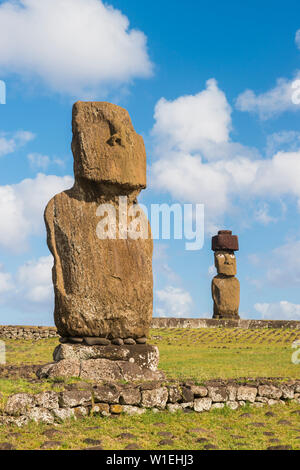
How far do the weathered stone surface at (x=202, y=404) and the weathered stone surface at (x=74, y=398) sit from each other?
1.73 metres

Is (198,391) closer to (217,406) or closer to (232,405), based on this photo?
(217,406)

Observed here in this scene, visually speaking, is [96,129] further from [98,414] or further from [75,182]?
[98,414]

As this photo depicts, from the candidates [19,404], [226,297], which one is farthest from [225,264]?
[19,404]

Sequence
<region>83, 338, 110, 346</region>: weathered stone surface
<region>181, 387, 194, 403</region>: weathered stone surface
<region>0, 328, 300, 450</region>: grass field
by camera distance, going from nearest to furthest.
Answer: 1. <region>0, 328, 300, 450</region>: grass field
2. <region>181, 387, 194, 403</region>: weathered stone surface
3. <region>83, 338, 110, 346</region>: weathered stone surface

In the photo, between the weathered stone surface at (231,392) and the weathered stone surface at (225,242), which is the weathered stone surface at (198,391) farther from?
the weathered stone surface at (225,242)

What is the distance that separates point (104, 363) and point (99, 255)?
1.93m

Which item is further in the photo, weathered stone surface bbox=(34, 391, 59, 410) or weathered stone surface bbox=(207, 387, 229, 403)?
weathered stone surface bbox=(207, 387, 229, 403)

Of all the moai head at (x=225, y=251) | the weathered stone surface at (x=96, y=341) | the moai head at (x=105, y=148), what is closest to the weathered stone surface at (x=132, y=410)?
the weathered stone surface at (x=96, y=341)

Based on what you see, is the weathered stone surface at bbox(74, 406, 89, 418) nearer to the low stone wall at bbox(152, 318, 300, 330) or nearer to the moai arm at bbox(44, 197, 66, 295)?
the moai arm at bbox(44, 197, 66, 295)

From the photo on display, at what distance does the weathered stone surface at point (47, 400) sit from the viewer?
7004 mm

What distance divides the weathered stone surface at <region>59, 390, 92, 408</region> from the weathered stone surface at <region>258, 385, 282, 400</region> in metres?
3.12

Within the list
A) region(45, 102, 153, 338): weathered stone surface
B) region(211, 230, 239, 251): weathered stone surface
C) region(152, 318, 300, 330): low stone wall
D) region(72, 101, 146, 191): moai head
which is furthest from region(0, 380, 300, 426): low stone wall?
region(211, 230, 239, 251): weathered stone surface

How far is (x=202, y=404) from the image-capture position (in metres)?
8.09

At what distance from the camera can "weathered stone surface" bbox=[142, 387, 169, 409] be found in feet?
25.3
